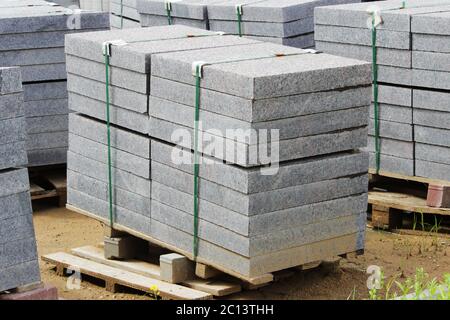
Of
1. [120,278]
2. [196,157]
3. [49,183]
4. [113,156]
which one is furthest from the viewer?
[49,183]

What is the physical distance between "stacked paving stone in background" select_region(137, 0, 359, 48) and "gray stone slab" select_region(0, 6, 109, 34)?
0.82 meters

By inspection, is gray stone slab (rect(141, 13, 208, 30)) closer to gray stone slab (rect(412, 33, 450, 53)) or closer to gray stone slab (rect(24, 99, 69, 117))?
gray stone slab (rect(24, 99, 69, 117))

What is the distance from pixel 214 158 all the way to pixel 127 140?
100 cm

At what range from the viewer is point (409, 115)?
9344 mm

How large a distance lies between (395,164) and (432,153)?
41 centimetres

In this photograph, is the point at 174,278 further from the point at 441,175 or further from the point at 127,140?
the point at 441,175

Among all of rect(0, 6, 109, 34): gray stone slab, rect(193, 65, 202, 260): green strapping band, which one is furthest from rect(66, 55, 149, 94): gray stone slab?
rect(0, 6, 109, 34): gray stone slab

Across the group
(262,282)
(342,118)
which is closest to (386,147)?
(342,118)

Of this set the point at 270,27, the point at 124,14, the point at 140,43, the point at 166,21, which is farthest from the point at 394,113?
the point at 124,14

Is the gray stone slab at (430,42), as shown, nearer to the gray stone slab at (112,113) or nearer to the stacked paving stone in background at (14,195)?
the gray stone slab at (112,113)

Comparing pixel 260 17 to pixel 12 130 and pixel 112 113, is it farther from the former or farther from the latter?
pixel 12 130

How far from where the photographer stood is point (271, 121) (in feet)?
23.7

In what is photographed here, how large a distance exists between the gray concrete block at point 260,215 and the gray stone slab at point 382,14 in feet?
6.44
